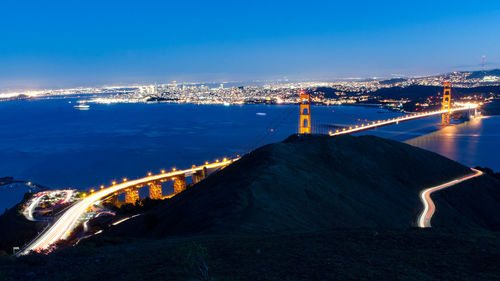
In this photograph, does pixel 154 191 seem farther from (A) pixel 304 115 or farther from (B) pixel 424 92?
(B) pixel 424 92

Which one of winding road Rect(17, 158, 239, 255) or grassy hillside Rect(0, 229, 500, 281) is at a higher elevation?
grassy hillside Rect(0, 229, 500, 281)

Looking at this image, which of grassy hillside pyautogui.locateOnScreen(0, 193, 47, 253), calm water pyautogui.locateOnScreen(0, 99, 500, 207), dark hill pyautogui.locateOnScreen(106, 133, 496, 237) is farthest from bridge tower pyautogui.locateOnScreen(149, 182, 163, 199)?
dark hill pyautogui.locateOnScreen(106, 133, 496, 237)

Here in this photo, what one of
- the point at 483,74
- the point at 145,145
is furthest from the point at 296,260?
the point at 483,74

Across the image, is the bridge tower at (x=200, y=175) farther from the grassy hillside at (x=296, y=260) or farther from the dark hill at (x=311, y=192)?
the grassy hillside at (x=296, y=260)

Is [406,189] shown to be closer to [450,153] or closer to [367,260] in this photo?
[367,260]

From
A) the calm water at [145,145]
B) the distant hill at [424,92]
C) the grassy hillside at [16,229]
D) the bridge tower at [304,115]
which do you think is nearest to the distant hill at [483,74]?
the distant hill at [424,92]

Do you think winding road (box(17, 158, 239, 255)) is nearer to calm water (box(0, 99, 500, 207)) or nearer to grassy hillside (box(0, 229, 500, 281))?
grassy hillside (box(0, 229, 500, 281))

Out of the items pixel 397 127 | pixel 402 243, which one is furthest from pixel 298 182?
pixel 397 127
